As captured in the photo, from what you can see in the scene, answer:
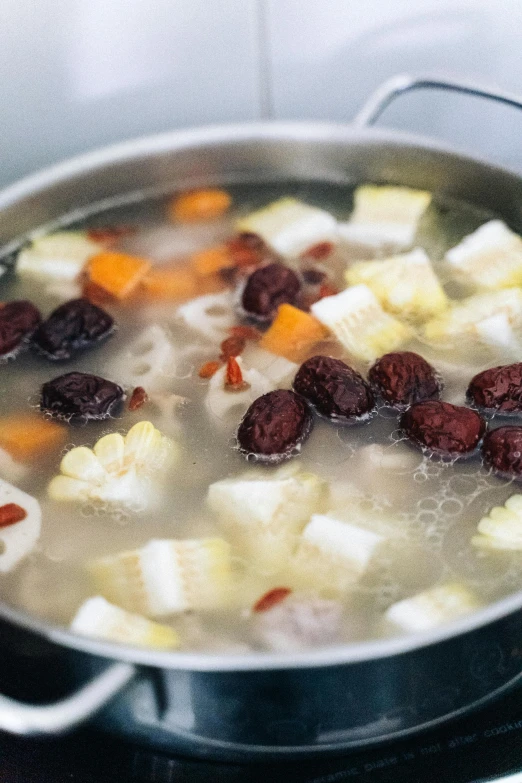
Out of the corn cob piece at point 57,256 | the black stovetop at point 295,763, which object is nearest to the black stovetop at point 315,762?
the black stovetop at point 295,763

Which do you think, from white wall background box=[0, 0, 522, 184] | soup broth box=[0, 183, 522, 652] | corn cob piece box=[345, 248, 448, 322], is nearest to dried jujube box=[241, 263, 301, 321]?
soup broth box=[0, 183, 522, 652]

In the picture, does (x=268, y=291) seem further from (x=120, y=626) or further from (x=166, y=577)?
(x=120, y=626)

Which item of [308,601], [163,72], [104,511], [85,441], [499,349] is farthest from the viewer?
[163,72]

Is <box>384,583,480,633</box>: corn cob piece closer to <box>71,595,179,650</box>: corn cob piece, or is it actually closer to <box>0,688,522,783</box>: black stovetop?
<box>0,688,522,783</box>: black stovetop

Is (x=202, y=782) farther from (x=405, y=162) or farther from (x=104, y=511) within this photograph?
(x=405, y=162)

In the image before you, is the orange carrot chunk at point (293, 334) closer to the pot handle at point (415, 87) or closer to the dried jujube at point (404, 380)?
the dried jujube at point (404, 380)

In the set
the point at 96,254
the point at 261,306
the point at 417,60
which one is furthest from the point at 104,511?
the point at 417,60
